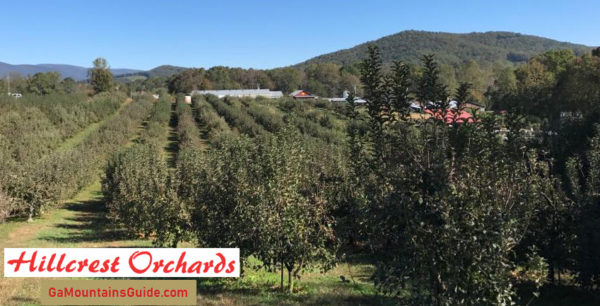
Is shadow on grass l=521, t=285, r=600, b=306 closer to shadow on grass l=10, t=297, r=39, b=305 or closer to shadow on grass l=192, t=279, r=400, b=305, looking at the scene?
shadow on grass l=192, t=279, r=400, b=305

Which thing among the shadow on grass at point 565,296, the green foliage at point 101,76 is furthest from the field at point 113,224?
the green foliage at point 101,76

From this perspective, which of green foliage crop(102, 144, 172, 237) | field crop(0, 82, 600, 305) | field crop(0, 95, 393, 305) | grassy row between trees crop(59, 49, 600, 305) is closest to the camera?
grassy row between trees crop(59, 49, 600, 305)

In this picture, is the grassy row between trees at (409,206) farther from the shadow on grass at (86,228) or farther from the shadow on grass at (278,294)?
the shadow on grass at (86,228)

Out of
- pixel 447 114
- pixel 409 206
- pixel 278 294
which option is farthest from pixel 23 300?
pixel 447 114

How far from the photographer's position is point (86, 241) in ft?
63.9

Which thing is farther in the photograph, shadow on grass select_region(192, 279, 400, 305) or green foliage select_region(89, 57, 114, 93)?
green foliage select_region(89, 57, 114, 93)

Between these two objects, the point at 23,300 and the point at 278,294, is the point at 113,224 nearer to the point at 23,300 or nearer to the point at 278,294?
the point at 23,300

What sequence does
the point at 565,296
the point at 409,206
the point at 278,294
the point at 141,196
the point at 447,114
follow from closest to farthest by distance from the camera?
the point at 409,206 → the point at 447,114 → the point at 278,294 → the point at 565,296 → the point at 141,196

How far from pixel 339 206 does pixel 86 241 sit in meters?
12.4

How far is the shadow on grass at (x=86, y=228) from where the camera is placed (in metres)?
20.1

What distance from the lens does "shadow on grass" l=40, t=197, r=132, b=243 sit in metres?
20.1

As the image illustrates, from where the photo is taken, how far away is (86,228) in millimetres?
23422

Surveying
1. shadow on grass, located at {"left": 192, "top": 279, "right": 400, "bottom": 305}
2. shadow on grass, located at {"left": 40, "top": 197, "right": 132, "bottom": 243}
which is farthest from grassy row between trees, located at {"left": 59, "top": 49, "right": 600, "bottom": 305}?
shadow on grass, located at {"left": 40, "top": 197, "right": 132, "bottom": 243}

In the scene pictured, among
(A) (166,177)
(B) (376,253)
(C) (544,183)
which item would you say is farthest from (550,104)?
(B) (376,253)
